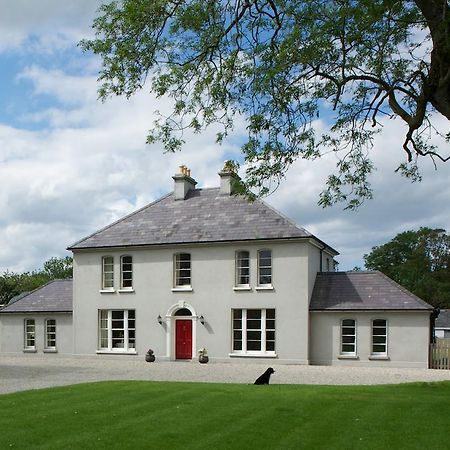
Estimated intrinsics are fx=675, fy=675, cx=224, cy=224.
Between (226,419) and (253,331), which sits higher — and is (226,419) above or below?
above

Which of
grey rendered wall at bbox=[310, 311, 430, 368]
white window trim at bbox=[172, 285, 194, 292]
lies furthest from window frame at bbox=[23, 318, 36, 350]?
grey rendered wall at bbox=[310, 311, 430, 368]

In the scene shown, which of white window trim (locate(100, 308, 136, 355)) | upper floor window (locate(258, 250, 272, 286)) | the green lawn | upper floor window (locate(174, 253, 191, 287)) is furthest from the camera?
white window trim (locate(100, 308, 136, 355))

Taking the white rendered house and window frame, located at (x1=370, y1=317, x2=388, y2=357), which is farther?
the white rendered house

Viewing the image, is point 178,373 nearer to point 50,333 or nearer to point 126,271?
point 126,271

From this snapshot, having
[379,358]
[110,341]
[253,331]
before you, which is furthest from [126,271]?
[379,358]

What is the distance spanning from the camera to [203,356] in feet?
113

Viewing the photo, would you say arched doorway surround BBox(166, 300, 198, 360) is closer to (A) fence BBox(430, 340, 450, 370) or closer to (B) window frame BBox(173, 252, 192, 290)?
(B) window frame BBox(173, 252, 192, 290)

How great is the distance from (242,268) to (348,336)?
20.9 ft

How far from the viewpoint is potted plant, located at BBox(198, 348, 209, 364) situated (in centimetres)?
3431

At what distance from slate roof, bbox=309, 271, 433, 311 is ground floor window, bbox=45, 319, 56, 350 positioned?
1548 cm

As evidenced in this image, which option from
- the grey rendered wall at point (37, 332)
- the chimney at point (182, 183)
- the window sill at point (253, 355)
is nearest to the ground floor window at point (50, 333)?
the grey rendered wall at point (37, 332)

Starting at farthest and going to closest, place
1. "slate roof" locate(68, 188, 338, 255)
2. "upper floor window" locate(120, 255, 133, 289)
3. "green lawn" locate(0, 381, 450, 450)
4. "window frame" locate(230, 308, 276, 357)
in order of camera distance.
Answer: "upper floor window" locate(120, 255, 133, 289)
"slate roof" locate(68, 188, 338, 255)
"window frame" locate(230, 308, 276, 357)
"green lawn" locate(0, 381, 450, 450)

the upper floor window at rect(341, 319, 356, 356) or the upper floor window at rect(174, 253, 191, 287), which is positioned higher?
the upper floor window at rect(174, 253, 191, 287)

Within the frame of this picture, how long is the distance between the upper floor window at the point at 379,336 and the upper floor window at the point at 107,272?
1459cm
